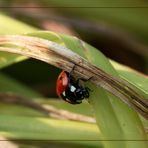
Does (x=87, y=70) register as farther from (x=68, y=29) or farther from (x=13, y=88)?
(x=68, y=29)

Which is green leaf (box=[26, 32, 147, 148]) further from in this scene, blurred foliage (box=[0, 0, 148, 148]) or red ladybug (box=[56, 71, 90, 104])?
blurred foliage (box=[0, 0, 148, 148])

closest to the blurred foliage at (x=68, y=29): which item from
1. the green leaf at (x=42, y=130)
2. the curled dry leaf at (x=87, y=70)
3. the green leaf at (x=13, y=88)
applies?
the green leaf at (x=13, y=88)

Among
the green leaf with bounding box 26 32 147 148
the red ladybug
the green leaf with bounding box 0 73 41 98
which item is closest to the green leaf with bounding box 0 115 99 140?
the red ladybug

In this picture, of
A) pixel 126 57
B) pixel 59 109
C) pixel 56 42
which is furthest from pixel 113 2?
pixel 56 42

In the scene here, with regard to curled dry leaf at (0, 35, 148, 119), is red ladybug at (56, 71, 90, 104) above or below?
above

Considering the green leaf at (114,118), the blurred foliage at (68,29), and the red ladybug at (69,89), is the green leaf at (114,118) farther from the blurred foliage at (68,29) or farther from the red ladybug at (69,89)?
the blurred foliage at (68,29)

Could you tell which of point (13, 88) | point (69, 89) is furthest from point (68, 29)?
point (69, 89)

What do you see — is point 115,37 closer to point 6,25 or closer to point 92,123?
point 6,25
